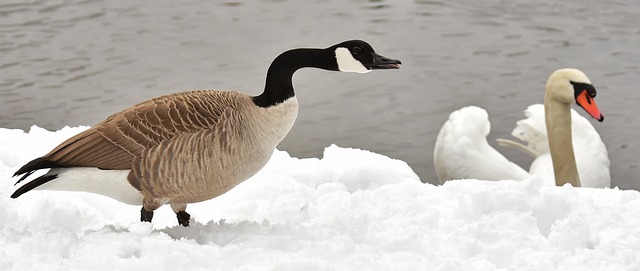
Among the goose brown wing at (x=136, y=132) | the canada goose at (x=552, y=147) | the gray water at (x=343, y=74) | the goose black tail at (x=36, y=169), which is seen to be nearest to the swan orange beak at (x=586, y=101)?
the canada goose at (x=552, y=147)

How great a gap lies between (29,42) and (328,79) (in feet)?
15.9

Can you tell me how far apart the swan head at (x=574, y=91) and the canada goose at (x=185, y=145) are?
4.47m

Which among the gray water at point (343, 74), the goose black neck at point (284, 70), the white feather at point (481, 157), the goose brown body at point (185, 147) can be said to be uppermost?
the goose black neck at point (284, 70)

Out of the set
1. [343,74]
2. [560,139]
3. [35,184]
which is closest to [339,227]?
[35,184]

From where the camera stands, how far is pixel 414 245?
497 centimetres

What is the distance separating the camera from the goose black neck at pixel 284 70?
5.01 m

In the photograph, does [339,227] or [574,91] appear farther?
[574,91]

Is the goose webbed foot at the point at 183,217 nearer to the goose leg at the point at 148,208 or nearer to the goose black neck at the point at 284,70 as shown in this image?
the goose leg at the point at 148,208

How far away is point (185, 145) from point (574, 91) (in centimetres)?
521

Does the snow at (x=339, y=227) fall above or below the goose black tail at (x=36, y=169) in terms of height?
below

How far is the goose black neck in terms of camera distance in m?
5.01

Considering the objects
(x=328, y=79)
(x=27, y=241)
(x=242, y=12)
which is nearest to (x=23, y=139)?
(x=27, y=241)

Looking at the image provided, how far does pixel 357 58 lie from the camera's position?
5.01 m

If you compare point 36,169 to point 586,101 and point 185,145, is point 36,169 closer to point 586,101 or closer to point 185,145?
Result: point 185,145
